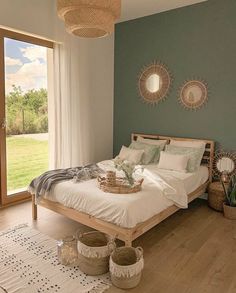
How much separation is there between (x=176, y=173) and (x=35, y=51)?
2.72 m

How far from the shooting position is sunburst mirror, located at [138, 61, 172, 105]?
14.3ft

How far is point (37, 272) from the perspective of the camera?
225cm

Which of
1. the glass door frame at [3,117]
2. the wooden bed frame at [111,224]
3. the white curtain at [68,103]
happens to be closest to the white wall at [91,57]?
the white curtain at [68,103]

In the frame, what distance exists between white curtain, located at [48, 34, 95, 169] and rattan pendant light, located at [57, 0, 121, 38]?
5.87ft

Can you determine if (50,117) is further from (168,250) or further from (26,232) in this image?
(168,250)

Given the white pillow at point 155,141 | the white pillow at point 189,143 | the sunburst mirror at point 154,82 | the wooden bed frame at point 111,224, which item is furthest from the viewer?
the sunburst mirror at point 154,82

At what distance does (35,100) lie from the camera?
406 centimetres

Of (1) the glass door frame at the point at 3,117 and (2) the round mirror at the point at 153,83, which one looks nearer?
(1) the glass door frame at the point at 3,117

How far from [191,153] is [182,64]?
57.0 inches

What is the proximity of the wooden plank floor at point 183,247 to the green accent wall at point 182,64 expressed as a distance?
1.28 meters

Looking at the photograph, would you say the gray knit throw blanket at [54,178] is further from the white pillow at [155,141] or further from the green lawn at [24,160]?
the white pillow at [155,141]

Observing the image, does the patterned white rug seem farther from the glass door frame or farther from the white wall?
the white wall

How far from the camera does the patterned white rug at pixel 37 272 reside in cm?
206

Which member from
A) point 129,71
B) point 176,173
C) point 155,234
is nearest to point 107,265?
point 155,234
